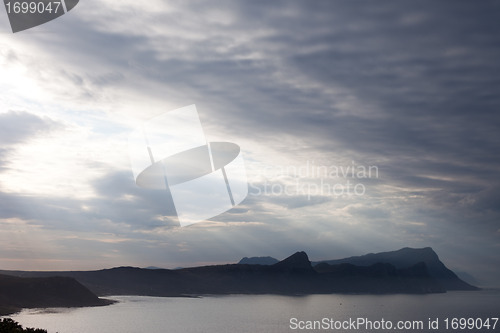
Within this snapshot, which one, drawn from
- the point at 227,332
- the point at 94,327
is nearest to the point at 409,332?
the point at 227,332

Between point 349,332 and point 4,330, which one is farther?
point 349,332

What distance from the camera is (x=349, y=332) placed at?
193 m

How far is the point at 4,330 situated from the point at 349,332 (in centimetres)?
16636

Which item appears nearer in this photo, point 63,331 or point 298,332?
point 63,331

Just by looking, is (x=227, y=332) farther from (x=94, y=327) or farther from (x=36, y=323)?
(x=36, y=323)

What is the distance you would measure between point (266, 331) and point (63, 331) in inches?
3206

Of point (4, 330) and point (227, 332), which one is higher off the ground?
point (4, 330)

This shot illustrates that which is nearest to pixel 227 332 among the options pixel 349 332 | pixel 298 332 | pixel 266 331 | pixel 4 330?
pixel 266 331

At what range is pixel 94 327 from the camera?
194375 mm

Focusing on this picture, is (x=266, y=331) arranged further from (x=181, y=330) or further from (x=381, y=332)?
(x=381, y=332)

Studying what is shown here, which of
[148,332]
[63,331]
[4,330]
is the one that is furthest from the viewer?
[148,332]

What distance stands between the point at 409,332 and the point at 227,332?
3110 inches

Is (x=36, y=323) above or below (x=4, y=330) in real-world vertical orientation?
below

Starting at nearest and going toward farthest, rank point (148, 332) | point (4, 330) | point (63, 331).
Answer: point (4, 330)
point (63, 331)
point (148, 332)
